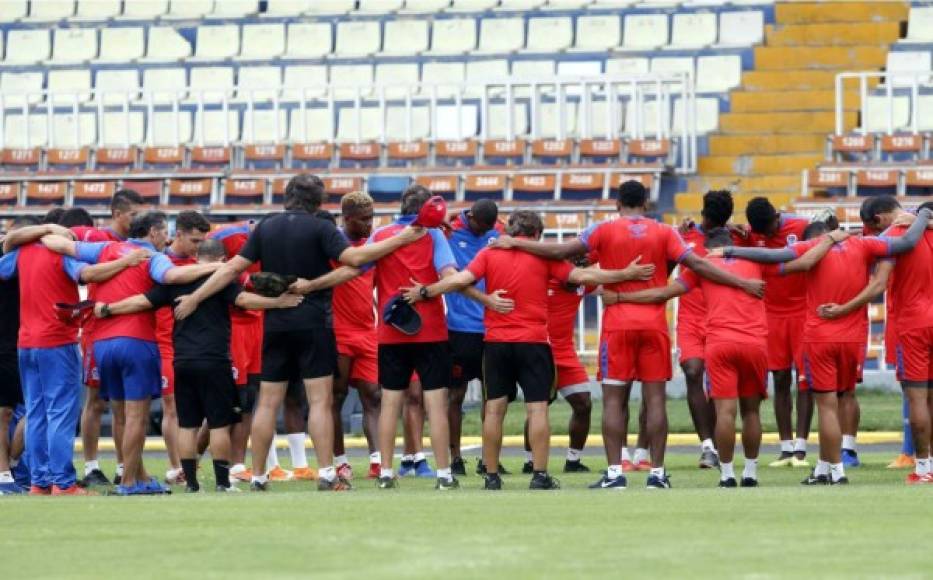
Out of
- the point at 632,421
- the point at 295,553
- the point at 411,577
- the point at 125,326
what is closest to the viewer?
the point at 411,577

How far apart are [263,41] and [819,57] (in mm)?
10278

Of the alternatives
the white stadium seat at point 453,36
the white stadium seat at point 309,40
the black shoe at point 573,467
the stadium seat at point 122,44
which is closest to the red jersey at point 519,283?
the black shoe at point 573,467

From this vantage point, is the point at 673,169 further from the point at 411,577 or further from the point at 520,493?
the point at 411,577

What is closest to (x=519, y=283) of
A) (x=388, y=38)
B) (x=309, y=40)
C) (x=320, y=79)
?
(x=320, y=79)

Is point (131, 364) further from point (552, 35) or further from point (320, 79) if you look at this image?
point (320, 79)

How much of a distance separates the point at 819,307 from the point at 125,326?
16.7 feet

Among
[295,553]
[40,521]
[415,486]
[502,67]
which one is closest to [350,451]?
[415,486]

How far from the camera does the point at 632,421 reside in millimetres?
24109

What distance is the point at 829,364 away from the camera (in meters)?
15.2

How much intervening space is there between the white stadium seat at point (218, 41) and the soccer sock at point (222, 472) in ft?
75.3

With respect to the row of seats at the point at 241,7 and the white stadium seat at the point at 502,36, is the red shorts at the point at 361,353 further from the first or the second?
the row of seats at the point at 241,7

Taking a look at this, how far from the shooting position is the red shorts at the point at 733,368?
1473 centimetres

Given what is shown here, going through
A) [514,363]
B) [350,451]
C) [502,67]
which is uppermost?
[502,67]

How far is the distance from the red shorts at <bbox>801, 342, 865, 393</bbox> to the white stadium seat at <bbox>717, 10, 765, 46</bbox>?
19.2 m
